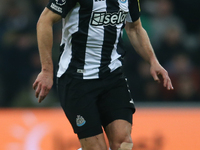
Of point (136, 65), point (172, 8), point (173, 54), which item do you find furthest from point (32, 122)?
point (172, 8)

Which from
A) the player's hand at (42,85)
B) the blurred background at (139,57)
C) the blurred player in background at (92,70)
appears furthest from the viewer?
the blurred background at (139,57)

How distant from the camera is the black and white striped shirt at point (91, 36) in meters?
2.93

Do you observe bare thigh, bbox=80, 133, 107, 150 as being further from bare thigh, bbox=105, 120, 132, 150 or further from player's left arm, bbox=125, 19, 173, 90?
player's left arm, bbox=125, 19, 173, 90

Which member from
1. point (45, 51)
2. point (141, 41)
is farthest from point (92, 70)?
point (141, 41)

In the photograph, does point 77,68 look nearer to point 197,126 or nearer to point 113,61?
point 113,61

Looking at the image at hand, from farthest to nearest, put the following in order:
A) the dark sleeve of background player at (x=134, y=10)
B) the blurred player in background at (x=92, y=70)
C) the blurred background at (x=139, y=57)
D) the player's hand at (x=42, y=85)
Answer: the blurred background at (x=139, y=57), the dark sleeve of background player at (x=134, y=10), the blurred player in background at (x=92, y=70), the player's hand at (x=42, y=85)

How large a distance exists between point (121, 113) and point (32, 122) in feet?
6.34

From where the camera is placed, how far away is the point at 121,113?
3039 mm

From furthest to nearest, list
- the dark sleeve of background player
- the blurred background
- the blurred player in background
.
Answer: the blurred background → the dark sleeve of background player → the blurred player in background

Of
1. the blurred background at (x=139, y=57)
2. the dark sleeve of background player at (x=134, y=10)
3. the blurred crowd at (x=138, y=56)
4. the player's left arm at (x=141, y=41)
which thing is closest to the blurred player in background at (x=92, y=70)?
the dark sleeve of background player at (x=134, y=10)

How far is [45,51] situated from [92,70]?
0.39m

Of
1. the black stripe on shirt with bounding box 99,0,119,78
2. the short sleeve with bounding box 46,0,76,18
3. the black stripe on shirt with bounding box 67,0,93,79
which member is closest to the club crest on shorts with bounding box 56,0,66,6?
the short sleeve with bounding box 46,0,76,18

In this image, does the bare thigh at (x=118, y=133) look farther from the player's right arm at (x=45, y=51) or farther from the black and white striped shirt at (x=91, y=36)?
the player's right arm at (x=45, y=51)

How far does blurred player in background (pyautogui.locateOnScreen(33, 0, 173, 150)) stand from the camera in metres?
2.90
